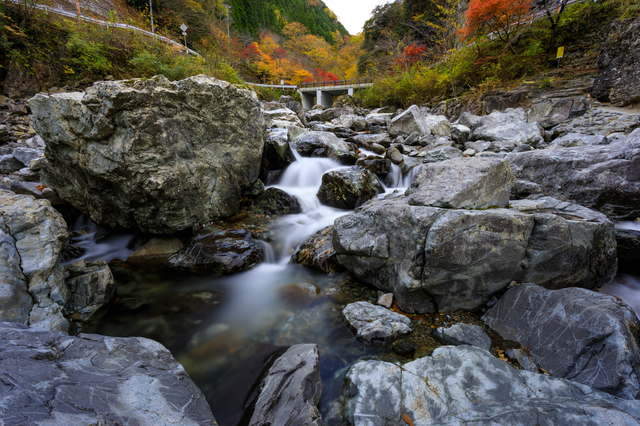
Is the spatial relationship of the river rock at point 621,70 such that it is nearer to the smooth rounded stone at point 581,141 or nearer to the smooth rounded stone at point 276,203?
the smooth rounded stone at point 581,141

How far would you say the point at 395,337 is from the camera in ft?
9.98

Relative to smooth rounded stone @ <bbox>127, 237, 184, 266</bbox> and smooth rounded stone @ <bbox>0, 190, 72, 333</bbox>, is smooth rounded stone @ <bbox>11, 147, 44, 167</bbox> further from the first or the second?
smooth rounded stone @ <bbox>0, 190, 72, 333</bbox>

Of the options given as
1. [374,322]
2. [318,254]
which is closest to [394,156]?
[318,254]

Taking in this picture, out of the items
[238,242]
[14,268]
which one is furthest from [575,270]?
[14,268]

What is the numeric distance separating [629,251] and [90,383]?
261 inches

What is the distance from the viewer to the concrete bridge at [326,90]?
1207 inches

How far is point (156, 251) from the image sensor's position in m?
5.23

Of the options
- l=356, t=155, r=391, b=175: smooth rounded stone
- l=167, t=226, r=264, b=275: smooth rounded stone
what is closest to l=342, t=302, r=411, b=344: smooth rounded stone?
l=167, t=226, r=264, b=275: smooth rounded stone

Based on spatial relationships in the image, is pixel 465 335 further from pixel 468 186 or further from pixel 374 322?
pixel 468 186

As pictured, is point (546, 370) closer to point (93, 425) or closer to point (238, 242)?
point (93, 425)

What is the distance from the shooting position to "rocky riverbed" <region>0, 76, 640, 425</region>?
193 centimetres

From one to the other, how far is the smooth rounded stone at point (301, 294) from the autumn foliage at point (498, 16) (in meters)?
16.1

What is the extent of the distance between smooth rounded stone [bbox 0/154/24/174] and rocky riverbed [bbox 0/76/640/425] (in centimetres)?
6

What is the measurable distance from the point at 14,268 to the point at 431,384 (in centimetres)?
416
